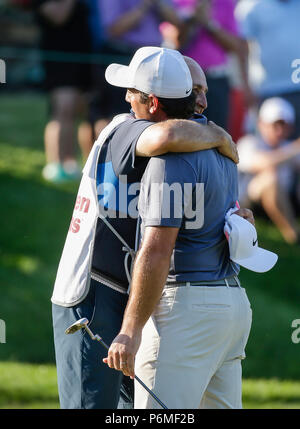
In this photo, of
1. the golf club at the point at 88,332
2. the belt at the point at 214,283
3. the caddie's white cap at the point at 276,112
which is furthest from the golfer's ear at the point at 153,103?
the caddie's white cap at the point at 276,112

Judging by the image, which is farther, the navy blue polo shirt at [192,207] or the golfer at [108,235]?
the golfer at [108,235]

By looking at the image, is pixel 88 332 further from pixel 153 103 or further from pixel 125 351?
pixel 153 103

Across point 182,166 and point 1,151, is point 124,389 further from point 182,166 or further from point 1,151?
point 1,151

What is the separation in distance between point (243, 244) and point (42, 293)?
4.67 meters

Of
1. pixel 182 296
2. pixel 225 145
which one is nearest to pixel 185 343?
pixel 182 296

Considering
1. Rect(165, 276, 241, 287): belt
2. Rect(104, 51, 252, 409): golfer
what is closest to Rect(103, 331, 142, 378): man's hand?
Rect(104, 51, 252, 409): golfer

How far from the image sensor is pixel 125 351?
133 inches

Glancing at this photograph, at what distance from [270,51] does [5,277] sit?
326cm

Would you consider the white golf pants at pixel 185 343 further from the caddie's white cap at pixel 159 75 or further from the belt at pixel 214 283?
the caddie's white cap at pixel 159 75

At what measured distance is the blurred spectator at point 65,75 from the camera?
26.8 feet

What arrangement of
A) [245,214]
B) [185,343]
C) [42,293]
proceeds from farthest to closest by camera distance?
[42,293], [245,214], [185,343]

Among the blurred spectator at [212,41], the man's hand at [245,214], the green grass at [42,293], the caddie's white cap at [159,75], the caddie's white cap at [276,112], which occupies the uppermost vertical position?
the blurred spectator at [212,41]

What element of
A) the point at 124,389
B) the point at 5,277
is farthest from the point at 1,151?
the point at 124,389

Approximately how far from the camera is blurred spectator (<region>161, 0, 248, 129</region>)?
8.06m
